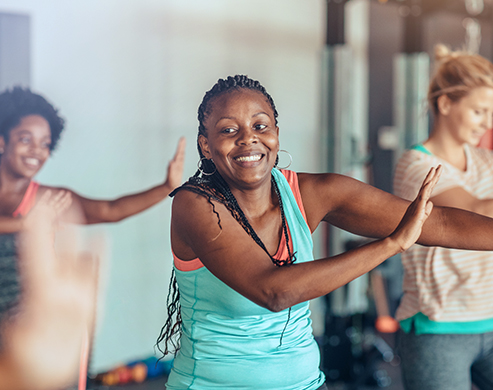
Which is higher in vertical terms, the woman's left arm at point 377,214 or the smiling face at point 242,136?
the smiling face at point 242,136

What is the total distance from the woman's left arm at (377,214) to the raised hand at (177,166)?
0.62 metres

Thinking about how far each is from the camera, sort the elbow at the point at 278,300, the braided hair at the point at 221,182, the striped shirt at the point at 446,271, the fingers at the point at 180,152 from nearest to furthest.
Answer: the elbow at the point at 278,300, the braided hair at the point at 221,182, the striped shirt at the point at 446,271, the fingers at the point at 180,152

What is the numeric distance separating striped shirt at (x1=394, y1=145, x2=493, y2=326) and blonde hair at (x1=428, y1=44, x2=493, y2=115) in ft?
0.60

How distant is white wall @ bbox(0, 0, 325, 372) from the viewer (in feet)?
7.27

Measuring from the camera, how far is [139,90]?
257 centimetres

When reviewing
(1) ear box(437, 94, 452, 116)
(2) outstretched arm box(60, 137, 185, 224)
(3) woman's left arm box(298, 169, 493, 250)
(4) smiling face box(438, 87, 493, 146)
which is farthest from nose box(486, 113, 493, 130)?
(2) outstretched arm box(60, 137, 185, 224)

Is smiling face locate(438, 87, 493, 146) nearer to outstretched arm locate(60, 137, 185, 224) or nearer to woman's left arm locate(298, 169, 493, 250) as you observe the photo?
woman's left arm locate(298, 169, 493, 250)

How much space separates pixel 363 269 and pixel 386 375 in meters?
2.34

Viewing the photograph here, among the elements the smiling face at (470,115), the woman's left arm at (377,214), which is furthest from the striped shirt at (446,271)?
the woman's left arm at (377,214)

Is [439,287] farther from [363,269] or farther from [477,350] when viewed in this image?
[363,269]

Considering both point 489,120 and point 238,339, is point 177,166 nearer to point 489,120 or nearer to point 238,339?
point 238,339

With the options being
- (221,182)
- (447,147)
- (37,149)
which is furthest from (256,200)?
(37,149)

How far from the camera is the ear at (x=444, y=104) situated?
4.87 feet

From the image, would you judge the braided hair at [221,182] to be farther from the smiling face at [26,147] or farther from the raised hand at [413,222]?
the smiling face at [26,147]
